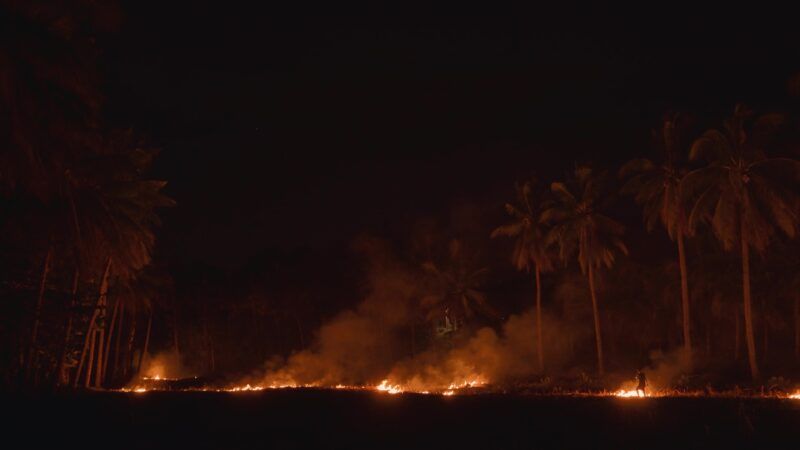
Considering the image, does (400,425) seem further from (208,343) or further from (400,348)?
(208,343)

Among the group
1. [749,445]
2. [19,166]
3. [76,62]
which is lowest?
[749,445]

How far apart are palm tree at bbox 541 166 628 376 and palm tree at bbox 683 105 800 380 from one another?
348 inches

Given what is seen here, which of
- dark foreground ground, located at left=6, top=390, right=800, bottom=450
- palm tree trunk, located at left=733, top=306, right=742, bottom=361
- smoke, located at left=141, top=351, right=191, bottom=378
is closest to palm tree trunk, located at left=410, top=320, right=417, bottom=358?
smoke, located at left=141, top=351, right=191, bottom=378

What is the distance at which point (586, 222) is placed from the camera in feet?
134

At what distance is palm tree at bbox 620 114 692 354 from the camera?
1350 inches

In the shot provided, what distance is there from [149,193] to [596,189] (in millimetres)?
22923

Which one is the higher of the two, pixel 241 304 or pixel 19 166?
pixel 241 304

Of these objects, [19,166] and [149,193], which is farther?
[149,193]

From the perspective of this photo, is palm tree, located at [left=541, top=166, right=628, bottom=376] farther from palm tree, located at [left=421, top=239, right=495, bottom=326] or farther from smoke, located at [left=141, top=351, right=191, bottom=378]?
smoke, located at [left=141, top=351, right=191, bottom=378]

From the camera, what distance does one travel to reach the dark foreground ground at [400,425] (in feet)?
45.2

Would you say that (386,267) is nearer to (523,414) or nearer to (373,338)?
(373,338)

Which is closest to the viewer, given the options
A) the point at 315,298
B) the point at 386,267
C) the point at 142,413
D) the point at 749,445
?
the point at 749,445

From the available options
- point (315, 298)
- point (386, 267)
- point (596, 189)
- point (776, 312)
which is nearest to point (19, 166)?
point (596, 189)

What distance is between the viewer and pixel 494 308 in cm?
5781
